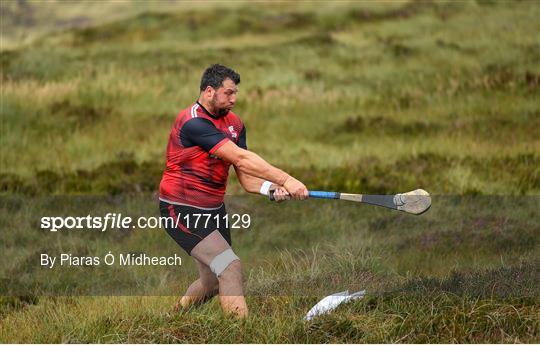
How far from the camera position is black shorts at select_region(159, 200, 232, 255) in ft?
30.2

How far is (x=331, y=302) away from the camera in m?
9.49

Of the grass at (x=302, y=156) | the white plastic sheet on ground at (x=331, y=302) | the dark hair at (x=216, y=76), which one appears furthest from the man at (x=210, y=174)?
the white plastic sheet on ground at (x=331, y=302)

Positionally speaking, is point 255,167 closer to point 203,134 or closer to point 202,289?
point 203,134

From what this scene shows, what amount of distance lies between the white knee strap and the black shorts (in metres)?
0.22

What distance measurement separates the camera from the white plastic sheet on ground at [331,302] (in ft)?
30.7

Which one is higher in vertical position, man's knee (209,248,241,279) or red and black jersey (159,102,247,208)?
red and black jersey (159,102,247,208)

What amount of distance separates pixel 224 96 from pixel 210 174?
2.08ft

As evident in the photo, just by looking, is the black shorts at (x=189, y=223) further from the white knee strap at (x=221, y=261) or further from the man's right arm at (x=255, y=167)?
the man's right arm at (x=255, y=167)

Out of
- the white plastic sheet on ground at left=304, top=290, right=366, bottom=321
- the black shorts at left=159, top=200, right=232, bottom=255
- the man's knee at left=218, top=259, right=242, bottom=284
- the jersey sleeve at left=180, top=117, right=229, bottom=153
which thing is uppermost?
the jersey sleeve at left=180, top=117, right=229, bottom=153

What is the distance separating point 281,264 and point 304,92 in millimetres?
11867

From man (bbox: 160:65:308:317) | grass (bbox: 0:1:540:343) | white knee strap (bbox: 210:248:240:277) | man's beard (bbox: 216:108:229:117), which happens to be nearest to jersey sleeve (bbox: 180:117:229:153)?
man (bbox: 160:65:308:317)

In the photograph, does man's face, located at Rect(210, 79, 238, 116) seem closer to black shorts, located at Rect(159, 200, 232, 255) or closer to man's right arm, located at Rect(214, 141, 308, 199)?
man's right arm, located at Rect(214, 141, 308, 199)

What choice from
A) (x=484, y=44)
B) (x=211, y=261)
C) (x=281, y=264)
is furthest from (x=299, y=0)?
(x=211, y=261)

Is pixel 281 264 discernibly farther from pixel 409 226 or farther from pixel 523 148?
pixel 523 148
